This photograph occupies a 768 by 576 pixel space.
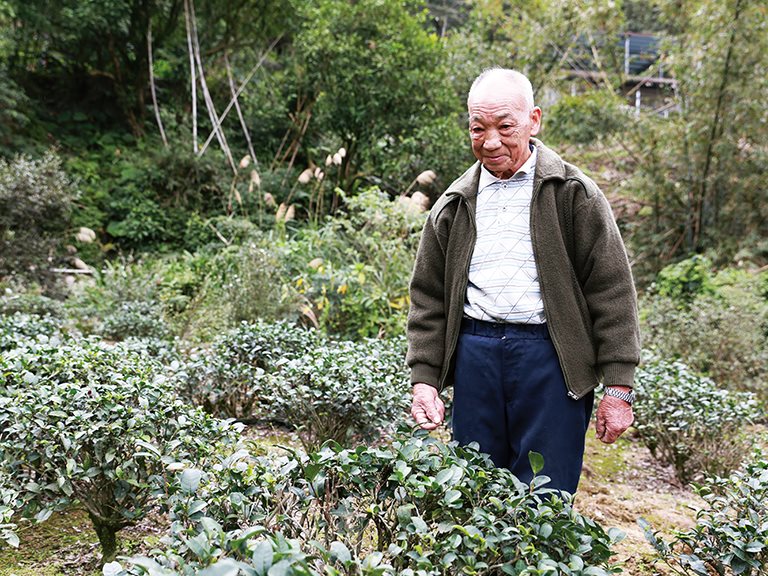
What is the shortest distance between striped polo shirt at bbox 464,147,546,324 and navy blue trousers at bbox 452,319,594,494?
0.15 feet

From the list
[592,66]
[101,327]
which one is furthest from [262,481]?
[592,66]

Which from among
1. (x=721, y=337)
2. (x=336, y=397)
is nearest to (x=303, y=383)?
(x=336, y=397)

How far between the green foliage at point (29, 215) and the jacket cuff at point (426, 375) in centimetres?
616

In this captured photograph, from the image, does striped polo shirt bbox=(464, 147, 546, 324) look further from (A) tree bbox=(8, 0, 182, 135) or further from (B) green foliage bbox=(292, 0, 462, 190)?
(A) tree bbox=(8, 0, 182, 135)

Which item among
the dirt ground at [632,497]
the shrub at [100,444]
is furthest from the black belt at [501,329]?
the dirt ground at [632,497]

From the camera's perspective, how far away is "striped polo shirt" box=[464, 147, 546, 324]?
73.9 inches

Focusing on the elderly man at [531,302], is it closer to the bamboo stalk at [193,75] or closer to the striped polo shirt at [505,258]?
the striped polo shirt at [505,258]

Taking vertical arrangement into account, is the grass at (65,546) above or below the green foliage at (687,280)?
above

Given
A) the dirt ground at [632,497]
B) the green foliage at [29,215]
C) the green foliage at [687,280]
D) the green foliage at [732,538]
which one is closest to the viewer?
the green foliage at [732,538]

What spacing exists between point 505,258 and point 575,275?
21 centimetres

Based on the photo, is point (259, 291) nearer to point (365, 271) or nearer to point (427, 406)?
point (365, 271)

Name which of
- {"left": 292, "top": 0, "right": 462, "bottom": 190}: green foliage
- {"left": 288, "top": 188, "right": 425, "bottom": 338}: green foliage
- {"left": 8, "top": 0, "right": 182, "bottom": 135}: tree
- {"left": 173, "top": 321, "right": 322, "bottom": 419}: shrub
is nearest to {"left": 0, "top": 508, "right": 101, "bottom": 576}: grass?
{"left": 173, "top": 321, "right": 322, "bottom": 419}: shrub

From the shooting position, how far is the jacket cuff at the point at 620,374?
182 centimetres

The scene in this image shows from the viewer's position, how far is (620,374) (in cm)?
182
